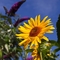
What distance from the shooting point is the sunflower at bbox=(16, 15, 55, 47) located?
20.2 inches

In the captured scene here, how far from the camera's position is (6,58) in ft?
2.41

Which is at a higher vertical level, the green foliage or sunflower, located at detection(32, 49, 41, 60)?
the green foliage

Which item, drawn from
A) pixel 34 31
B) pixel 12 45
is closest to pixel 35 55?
pixel 34 31

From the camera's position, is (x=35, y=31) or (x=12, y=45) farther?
(x=12, y=45)

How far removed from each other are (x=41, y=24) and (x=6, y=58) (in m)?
0.25

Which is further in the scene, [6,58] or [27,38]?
[6,58]

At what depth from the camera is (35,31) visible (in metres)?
0.56

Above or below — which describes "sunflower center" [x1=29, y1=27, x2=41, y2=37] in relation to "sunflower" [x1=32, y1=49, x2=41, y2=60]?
above

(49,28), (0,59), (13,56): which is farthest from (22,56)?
(49,28)

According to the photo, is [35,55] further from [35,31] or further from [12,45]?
[12,45]

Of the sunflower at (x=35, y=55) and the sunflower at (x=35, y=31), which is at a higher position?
the sunflower at (x=35, y=31)

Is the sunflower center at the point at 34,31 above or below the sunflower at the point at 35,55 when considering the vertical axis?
above

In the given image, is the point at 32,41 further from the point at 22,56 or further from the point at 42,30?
the point at 22,56

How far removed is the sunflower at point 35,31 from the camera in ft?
1.68
